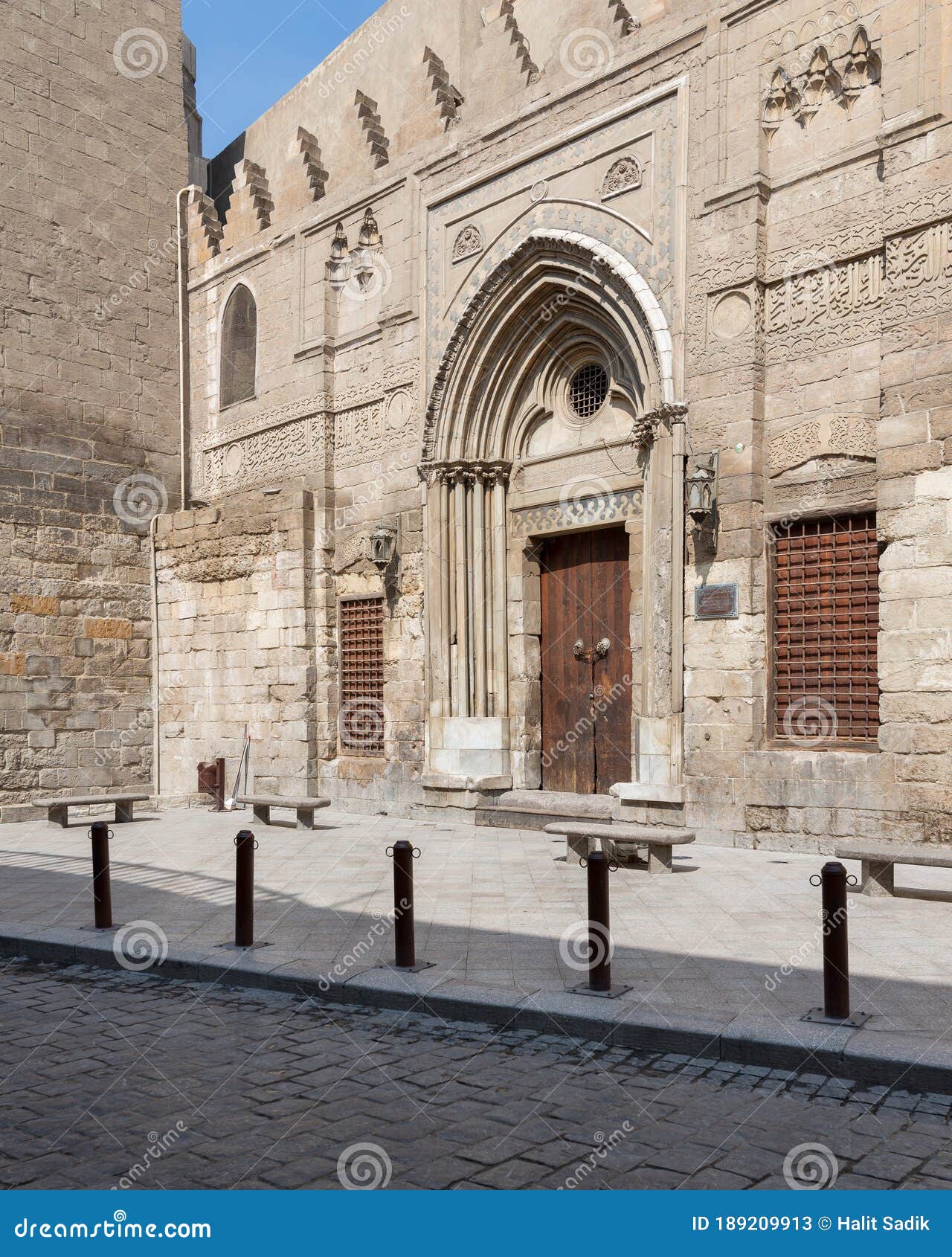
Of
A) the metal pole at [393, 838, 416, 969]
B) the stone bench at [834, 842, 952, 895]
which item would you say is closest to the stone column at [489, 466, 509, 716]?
the stone bench at [834, 842, 952, 895]

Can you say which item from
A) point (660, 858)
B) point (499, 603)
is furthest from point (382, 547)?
point (660, 858)

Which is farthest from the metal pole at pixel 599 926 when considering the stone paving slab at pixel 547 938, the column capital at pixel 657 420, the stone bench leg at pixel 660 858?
the column capital at pixel 657 420

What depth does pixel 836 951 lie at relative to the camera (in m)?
4.47

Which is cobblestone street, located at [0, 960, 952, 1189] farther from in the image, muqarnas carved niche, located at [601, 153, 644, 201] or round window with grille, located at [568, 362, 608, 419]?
muqarnas carved niche, located at [601, 153, 644, 201]

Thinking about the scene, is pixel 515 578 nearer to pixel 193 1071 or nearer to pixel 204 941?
pixel 204 941

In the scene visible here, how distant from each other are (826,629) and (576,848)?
2888 millimetres

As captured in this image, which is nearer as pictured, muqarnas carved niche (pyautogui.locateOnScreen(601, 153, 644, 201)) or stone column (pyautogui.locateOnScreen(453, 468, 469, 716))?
muqarnas carved niche (pyautogui.locateOnScreen(601, 153, 644, 201))

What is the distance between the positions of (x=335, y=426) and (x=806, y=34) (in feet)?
22.4

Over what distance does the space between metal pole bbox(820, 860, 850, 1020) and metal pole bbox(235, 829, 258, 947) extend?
10.1ft

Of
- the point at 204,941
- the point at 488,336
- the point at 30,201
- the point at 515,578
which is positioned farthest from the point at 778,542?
the point at 30,201

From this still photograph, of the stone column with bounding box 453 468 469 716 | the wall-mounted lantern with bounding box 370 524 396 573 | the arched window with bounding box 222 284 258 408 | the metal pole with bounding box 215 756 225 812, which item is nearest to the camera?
the stone column with bounding box 453 468 469 716

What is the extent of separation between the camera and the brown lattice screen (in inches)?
363

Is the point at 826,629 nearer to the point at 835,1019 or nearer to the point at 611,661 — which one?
the point at 611,661

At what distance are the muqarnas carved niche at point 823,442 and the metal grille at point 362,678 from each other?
5345 mm
